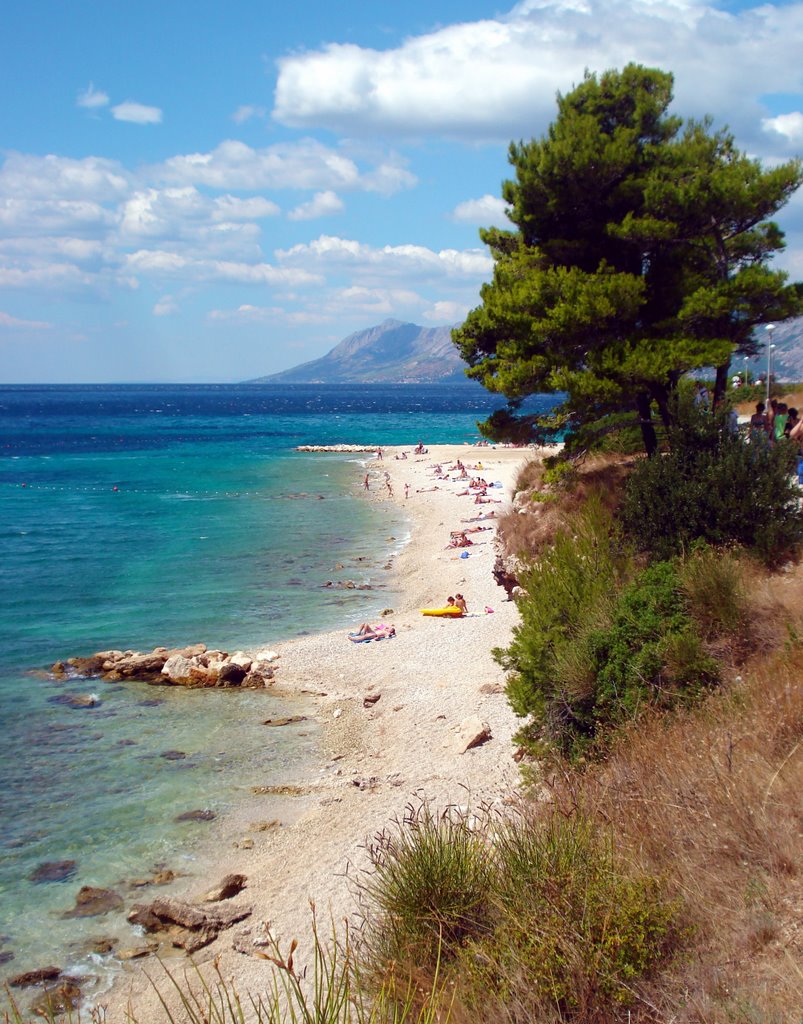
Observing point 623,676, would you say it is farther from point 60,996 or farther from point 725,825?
point 60,996

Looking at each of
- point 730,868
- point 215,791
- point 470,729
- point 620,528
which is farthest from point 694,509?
point 215,791

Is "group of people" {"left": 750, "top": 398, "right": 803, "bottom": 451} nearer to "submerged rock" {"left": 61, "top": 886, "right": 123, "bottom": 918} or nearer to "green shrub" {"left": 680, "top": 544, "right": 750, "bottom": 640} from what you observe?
"green shrub" {"left": 680, "top": 544, "right": 750, "bottom": 640}

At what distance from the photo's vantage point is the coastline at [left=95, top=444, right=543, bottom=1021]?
8.12 meters

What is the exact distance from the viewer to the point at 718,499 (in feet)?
34.5

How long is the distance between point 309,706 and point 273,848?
463 cm

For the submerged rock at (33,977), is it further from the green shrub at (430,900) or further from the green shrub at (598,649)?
the green shrub at (598,649)

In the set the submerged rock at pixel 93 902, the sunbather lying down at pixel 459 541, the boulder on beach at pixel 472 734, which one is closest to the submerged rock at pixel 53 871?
the submerged rock at pixel 93 902

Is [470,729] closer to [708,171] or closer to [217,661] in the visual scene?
[217,661]

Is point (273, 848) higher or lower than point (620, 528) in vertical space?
lower

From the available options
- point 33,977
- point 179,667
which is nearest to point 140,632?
point 179,667

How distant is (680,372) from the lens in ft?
46.4

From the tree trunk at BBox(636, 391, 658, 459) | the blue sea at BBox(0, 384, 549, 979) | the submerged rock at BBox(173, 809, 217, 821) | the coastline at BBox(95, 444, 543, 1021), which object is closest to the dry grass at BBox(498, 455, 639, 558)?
the tree trunk at BBox(636, 391, 658, 459)

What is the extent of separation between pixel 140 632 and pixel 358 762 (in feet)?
29.8

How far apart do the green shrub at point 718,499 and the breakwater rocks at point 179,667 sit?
796 centimetres
